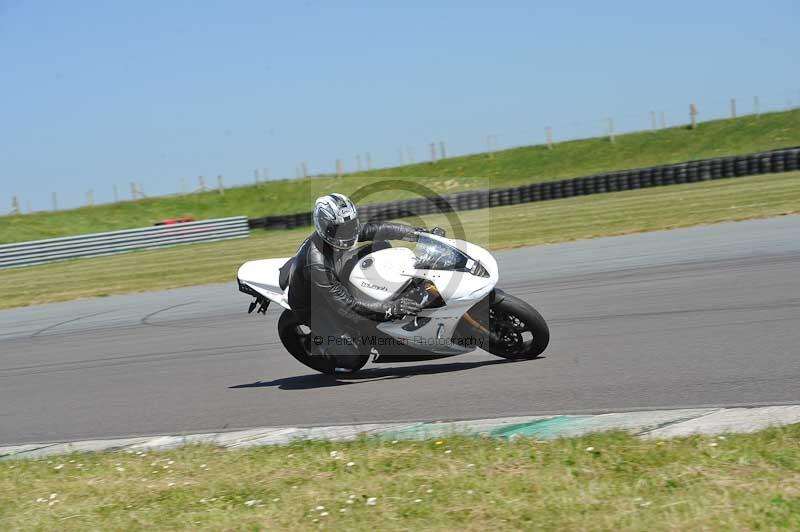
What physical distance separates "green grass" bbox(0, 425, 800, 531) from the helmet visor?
196 centimetres

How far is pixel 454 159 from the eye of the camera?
59.3m

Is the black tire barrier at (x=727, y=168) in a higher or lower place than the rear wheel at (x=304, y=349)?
higher

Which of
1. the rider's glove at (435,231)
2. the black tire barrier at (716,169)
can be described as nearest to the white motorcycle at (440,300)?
the rider's glove at (435,231)

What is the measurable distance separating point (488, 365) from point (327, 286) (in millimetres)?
1462

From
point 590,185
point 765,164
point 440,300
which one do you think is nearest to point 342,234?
point 440,300

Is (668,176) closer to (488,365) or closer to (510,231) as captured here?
(510,231)

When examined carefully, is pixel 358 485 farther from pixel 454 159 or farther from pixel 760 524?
pixel 454 159

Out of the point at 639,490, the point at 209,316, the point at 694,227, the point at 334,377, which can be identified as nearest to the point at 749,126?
the point at 694,227

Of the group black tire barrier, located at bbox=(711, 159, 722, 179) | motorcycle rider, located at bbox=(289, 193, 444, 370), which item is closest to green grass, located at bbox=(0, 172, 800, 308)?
black tire barrier, located at bbox=(711, 159, 722, 179)

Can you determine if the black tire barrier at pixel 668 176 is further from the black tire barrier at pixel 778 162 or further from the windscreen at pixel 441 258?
the windscreen at pixel 441 258

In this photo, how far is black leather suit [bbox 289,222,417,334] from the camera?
7.40 m

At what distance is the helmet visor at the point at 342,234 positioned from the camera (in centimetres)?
732

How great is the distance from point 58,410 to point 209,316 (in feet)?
16.0

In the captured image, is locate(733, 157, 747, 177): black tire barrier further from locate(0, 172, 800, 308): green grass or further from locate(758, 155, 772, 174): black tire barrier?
locate(0, 172, 800, 308): green grass
